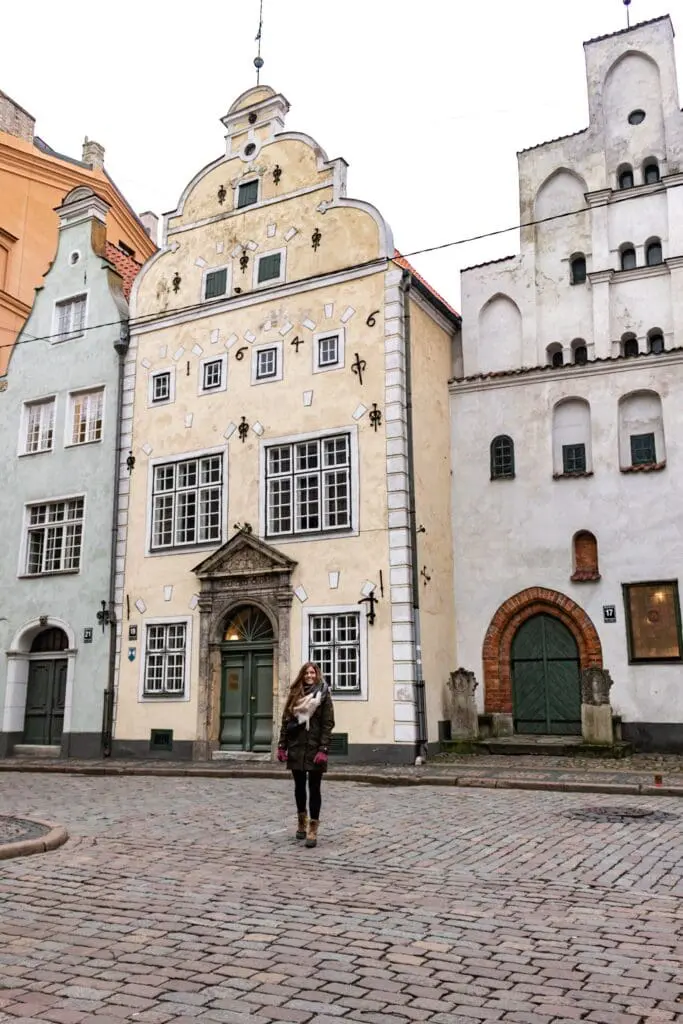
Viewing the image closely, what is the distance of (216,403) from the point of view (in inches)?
879

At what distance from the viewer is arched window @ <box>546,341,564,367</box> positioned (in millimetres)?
22141

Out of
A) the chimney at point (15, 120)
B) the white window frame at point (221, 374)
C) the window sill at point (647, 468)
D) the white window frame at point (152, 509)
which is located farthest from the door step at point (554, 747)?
the chimney at point (15, 120)

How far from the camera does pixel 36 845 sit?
8.95 m

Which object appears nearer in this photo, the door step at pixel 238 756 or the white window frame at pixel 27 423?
the door step at pixel 238 756

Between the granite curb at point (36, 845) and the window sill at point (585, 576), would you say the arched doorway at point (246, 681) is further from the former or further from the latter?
the granite curb at point (36, 845)

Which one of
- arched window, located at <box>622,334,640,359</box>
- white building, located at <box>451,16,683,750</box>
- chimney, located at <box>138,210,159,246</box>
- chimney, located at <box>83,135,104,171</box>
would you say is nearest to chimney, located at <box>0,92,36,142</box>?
chimney, located at <box>83,135,104,171</box>

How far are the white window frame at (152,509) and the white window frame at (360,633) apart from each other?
9.84 ft

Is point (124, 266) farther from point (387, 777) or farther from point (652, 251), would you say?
point (387, 777)

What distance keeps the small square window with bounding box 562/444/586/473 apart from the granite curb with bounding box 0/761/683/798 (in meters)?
7.99

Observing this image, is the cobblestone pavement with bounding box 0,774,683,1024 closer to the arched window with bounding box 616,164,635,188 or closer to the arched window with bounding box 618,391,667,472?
the arched window with bounding box 618,391,667,472

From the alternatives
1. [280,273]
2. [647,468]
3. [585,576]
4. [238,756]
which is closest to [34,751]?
[238,756]

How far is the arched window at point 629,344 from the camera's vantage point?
843 inches

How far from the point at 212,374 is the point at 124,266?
6.51m

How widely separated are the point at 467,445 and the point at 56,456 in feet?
36.4
